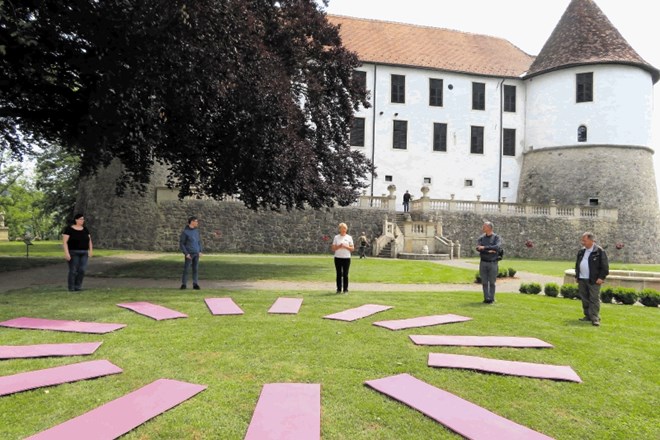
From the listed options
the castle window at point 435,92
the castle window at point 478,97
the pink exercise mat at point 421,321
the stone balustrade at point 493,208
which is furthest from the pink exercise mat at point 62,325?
the castle window at point 478,97

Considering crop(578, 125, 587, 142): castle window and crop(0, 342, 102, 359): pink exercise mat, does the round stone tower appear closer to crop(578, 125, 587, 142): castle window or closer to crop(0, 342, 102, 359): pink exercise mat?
crop(578, 125, 587, 142): castle window

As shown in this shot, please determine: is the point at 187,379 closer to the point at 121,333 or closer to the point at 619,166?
the point at 121,333

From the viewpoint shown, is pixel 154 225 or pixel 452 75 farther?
pixel 452 75

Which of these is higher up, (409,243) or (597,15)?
(597,15)

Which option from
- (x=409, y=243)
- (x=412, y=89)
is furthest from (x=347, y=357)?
(x=412, y=89)

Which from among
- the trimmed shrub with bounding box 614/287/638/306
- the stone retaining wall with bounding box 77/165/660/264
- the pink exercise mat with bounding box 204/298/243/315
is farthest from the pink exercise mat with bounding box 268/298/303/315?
the stone retaining wall with bounding box 77/165/660/264

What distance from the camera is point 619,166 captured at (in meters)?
37.5

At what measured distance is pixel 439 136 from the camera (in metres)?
39.8

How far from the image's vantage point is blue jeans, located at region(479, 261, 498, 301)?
10469 mm

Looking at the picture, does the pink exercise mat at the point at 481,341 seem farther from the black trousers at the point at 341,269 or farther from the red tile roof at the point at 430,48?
the red tile roof at the point at 430,48

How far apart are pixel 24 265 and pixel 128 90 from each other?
32.2 ft

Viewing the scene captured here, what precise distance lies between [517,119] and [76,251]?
40.1 m

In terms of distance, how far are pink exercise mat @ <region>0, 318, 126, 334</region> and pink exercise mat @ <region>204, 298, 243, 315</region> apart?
187 cm

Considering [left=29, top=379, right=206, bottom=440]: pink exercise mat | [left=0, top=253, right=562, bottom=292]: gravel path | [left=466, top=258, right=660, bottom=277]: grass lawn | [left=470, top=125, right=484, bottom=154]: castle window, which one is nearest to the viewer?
[left=29, top=379, right=206, bottom=440]: pink exercise mat
